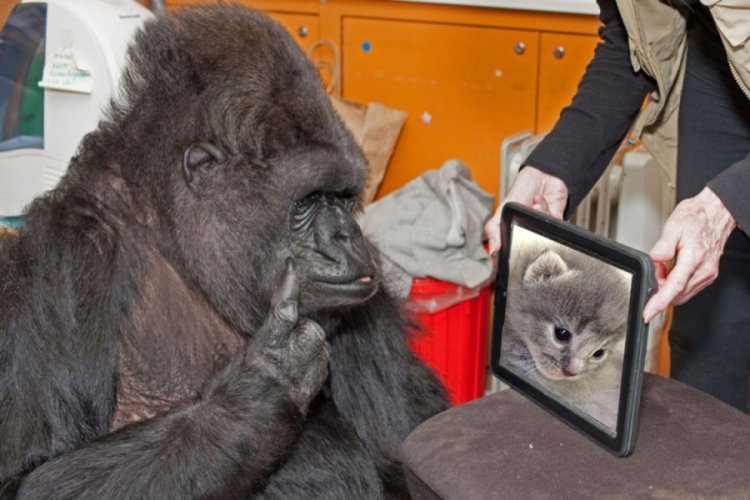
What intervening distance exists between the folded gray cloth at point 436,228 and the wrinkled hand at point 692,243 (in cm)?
130

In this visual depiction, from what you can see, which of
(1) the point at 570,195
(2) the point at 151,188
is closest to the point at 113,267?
(2) the point at 151,188

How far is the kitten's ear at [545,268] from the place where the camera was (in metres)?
1.46

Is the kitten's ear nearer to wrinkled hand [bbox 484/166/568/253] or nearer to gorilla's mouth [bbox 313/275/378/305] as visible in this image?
gorilla's mouth [bbox 313/275/378/305]

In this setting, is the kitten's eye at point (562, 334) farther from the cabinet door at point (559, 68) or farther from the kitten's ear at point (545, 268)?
the cabinet door at point (559, 68)

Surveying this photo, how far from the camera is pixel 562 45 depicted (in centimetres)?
325

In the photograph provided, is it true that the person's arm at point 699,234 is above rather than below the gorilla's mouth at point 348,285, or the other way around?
above

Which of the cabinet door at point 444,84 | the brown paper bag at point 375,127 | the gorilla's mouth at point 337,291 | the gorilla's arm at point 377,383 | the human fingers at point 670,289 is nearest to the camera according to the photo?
the human fingers at point 670,289

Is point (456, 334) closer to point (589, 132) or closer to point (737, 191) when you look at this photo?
point (589, 132)

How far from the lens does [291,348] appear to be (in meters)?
1.53

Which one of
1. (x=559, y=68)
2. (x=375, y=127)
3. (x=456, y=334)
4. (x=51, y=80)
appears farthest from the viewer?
(x=375, y=127)

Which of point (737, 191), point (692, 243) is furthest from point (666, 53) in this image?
point (692, 243)

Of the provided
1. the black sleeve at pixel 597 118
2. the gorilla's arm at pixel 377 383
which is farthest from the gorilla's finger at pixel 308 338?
the black sleeve at pixel 597 118

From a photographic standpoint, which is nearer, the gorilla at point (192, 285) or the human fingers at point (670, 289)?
the human fingers at point (670, 289)

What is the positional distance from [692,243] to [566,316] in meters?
0.22
